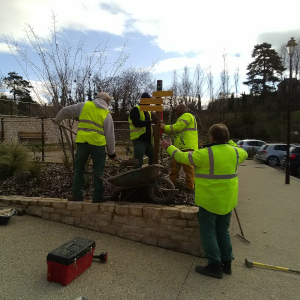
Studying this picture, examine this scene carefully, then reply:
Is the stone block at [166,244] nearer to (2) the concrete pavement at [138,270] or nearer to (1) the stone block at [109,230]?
(2) the concrete pavement at [138,270]

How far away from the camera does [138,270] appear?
10.0ft

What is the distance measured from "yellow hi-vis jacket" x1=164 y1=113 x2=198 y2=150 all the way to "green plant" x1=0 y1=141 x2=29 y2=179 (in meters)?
3.68

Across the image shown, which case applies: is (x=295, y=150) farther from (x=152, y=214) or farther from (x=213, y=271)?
(x=213, y=271)

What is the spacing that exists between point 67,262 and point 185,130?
2878 mm

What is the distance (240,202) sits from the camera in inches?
252

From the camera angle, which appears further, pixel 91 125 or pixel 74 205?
pixel 74 205

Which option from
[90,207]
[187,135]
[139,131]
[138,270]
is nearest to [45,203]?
[90,207]

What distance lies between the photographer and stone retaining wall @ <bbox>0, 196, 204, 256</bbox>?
3.59 metres

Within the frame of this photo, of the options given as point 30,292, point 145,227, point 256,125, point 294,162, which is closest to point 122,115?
point 294,162

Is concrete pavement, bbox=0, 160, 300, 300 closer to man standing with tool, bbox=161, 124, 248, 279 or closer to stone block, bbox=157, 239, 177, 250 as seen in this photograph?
stone block, bbox=157, 239, 177, 250

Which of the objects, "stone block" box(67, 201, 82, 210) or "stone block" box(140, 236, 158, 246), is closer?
"stone block" box(140, 236, 158, 246)

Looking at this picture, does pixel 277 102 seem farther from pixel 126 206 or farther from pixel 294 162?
pixel 126 206

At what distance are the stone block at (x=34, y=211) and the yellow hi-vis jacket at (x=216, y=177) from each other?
9.22 feet

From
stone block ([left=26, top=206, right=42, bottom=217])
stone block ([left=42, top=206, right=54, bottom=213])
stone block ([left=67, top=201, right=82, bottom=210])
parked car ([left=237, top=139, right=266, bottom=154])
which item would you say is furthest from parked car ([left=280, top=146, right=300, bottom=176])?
stone block ([left=26, top=206, right=42, bottom=217])
